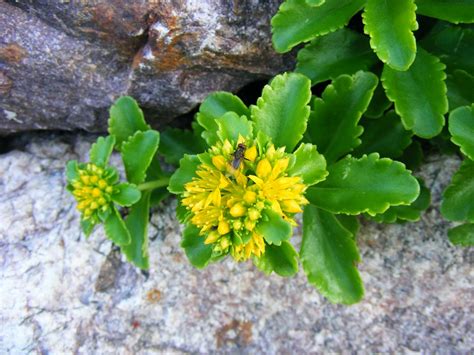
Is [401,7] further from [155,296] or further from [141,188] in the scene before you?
[155,296]

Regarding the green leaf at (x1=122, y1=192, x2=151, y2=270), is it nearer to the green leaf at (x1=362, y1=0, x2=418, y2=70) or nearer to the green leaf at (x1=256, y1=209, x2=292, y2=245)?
the green leaf at (x1=256, y1=209, x2=292, y2=245)

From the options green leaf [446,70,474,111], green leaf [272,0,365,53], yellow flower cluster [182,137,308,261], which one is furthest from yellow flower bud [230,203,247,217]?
green leaf [446,70,474,111]

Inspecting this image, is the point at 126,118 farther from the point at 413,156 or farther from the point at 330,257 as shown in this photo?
the point at 413,156

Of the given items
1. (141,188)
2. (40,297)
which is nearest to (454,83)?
(141,188)

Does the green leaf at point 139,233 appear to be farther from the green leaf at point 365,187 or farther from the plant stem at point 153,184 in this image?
the green leaf at point 365,187

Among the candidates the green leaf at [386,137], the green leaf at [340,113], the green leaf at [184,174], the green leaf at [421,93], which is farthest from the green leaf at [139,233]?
the green leaf at [421,93]
